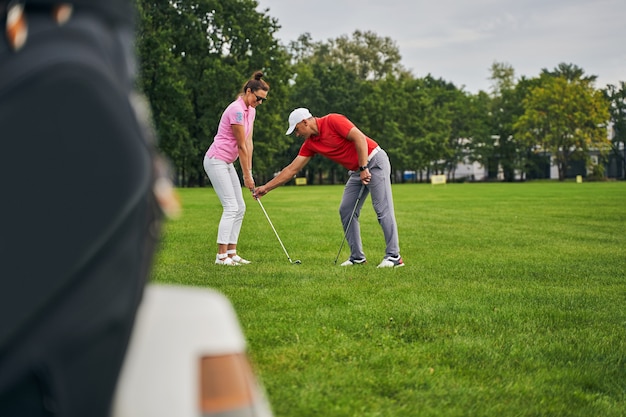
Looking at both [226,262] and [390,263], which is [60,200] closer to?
[390,263]

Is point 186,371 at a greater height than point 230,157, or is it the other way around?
point 230,157

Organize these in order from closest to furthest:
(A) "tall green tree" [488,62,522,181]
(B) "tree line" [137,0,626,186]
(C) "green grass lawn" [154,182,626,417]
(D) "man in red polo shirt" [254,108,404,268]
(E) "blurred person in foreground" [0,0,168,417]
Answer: (E) "blurred person in foreground" [0,0,168,417], (C) "green grass lawn" [154,182,626,417], (D) "man in red polo shirt" [254,108,404,268], (B) "tree line" [137,0,626,186], (A) "tall green tree" [488,62,522,181]

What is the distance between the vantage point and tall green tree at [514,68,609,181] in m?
93.4

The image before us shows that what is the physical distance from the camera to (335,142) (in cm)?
1029

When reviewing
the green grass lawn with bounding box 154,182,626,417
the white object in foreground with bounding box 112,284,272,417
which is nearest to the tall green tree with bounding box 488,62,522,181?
the green grass lawn with bounding box 154,182,626,417

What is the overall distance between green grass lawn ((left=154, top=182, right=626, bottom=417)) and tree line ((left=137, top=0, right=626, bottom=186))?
46332 millimetres

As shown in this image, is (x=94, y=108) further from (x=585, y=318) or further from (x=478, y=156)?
(x=478, y=156)

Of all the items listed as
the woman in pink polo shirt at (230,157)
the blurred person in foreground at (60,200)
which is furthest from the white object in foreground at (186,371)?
the woman in pink polo shirt at (230,157)

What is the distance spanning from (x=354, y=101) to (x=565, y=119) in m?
25.7

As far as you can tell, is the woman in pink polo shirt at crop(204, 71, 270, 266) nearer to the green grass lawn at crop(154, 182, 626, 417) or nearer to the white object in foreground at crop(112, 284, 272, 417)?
the green grass lawn at crop(154, 182, 626, 417)

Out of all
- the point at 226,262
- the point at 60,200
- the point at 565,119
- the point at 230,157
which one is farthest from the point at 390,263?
the point at 565,119

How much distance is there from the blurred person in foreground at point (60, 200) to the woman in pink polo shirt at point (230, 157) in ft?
30.4

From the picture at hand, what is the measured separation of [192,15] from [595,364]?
5995 cm

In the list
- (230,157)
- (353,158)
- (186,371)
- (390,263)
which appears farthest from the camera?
(230,157)
